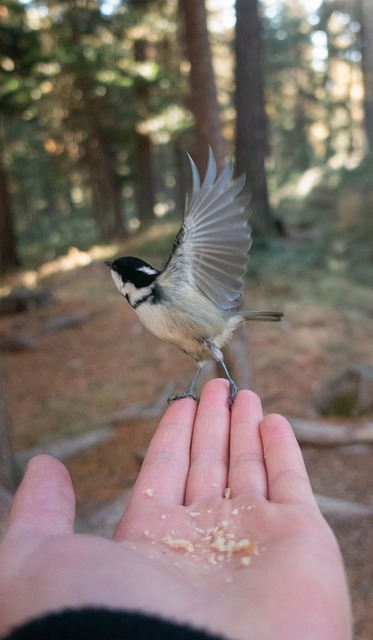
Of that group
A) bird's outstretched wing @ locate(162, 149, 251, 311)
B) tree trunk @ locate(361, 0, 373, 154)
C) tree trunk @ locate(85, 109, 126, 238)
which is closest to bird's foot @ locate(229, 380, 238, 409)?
bird's outstretched wing @ locate(162, 149, 251, 311)

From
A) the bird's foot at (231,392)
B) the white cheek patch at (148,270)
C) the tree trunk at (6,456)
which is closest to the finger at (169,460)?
the bird's foot at (231,392)

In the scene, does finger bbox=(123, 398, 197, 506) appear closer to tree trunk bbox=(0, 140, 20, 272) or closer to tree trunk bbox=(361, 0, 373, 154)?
tree trunk bbox=(0, 140, 20, 272)

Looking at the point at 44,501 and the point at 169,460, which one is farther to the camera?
the point at 169,460

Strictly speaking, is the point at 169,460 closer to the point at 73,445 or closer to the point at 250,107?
the point at 73,445

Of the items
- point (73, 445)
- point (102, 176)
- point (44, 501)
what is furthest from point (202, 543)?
point (102, 176)

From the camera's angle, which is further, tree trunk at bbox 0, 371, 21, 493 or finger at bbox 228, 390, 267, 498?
tree trunk at bbox 0, 371, 21, 493
